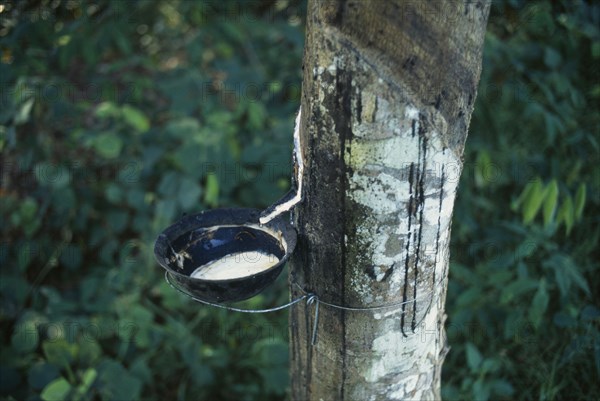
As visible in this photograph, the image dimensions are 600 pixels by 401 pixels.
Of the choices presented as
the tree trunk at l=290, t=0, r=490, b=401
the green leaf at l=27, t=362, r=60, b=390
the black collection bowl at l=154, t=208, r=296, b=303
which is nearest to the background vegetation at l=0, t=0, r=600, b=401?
the green leaf at l=27, t=362, r=60, b=390

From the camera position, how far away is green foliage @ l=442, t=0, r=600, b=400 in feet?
7.39

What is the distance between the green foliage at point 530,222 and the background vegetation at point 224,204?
0.01 meters

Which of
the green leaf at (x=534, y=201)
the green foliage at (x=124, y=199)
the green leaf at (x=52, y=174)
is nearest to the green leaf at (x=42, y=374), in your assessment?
the green foliage at (x=124, y=199)

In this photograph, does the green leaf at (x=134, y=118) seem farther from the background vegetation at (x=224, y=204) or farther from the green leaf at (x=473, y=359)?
the green leaf at (x=473, y=359)

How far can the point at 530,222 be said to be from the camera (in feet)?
8.98

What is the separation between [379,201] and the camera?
133cm

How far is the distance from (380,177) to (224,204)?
198cm

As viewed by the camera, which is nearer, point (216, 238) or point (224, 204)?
point (216, 238)

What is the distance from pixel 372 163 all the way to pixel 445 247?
1.40 ft

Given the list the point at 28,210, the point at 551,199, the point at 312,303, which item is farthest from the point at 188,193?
the point at 551,199

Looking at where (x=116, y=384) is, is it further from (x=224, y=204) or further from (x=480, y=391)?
(x=480, y=391)

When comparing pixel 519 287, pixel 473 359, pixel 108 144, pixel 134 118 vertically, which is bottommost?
pixel 473 359

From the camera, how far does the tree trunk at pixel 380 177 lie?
1.19 meters

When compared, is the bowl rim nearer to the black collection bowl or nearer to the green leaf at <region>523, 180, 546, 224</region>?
the black collection bowl
